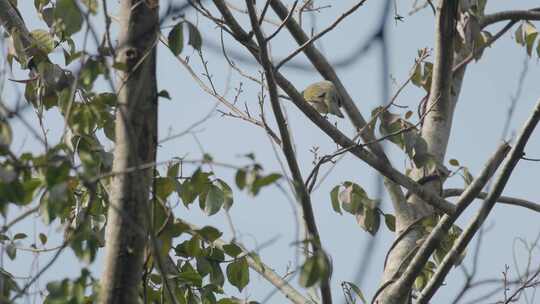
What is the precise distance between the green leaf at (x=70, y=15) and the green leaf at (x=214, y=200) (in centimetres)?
67

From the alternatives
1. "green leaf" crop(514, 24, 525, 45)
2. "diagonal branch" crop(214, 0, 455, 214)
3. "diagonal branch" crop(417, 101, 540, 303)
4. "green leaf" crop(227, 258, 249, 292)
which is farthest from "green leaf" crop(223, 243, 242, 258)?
"green leaf" crop(514, 24, 525, 45)

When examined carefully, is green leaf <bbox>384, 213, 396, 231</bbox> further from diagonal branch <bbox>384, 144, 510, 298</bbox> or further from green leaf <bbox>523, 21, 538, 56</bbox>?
green leaf <bbox>523, 21, 538, 56</bbox>

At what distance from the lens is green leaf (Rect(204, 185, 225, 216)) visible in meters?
2.22

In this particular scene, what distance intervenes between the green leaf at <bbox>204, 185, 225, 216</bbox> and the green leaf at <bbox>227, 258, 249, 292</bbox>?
0.14m

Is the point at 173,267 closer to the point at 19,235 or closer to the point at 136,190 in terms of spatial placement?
the point at 19,235

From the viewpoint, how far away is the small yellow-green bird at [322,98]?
8.39 feet

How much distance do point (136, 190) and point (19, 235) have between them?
68 cm

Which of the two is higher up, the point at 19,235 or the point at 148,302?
the point at 19,235

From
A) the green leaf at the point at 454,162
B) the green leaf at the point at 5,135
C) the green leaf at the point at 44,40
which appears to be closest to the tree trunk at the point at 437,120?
the green leaf at the point at 454,162

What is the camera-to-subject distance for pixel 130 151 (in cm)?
163

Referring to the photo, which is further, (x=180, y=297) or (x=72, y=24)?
(x=180, y=297)

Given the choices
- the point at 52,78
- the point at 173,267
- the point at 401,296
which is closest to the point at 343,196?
the point at 401,296

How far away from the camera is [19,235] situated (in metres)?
2.26

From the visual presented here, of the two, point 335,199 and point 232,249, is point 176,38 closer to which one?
point 232,249
